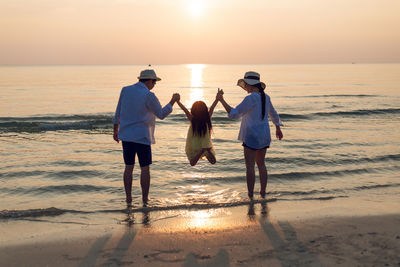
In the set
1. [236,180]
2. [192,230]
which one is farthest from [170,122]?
[192,230]

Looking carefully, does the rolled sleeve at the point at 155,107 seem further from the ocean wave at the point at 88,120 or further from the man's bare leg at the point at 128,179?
the ocean wave at the point at 88,120

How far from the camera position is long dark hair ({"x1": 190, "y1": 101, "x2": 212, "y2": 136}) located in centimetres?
666

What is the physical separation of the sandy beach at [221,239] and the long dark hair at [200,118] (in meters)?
1.35

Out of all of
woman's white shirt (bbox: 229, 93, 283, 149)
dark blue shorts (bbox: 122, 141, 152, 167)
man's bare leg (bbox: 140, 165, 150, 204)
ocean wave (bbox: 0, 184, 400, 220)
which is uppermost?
woman's white shirt (bbox: 229, 93, 283, 149)

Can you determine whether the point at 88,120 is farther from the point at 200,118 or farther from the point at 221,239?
the point at 221,239

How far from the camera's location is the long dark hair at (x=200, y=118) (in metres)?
6.66

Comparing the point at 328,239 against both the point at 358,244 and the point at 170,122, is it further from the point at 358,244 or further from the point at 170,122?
the point at 170,122

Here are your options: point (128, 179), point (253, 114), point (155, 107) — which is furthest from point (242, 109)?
point (128, 179)

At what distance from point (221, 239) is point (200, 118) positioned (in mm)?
2373

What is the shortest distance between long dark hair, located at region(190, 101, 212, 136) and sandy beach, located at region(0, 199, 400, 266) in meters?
1.35

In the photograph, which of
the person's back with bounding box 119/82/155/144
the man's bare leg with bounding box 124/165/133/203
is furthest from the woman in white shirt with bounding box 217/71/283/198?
the man's bare leg with bounding box 124/165/133/203

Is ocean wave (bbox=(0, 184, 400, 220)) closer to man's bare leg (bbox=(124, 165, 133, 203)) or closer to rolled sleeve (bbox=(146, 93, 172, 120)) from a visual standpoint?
man's bare leg (bbox=(124, 165, 133, 203))

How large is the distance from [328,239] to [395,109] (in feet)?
77.9

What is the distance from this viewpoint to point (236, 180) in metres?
8.80
